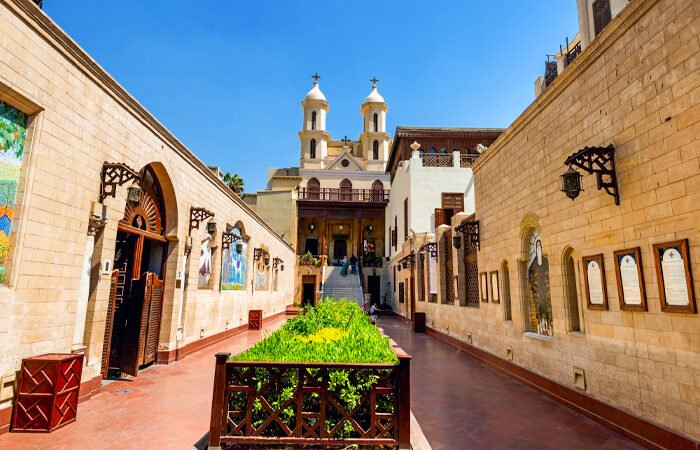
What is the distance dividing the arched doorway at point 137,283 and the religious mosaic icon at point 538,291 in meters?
7.03

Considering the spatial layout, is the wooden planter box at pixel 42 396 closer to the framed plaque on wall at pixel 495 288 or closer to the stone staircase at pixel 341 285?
the framed plaque on wall at pixel 495 288

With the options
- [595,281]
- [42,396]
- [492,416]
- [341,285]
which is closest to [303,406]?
[492,416]

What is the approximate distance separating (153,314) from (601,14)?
13.6 m

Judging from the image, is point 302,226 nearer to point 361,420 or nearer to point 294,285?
point 294,285

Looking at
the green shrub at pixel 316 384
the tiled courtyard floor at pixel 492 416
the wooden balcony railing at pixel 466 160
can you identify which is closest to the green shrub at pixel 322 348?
the green shrub at pixel 316 384

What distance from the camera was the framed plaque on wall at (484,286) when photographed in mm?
8954

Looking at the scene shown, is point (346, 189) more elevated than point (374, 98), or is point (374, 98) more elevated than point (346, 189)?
point (374, 98)

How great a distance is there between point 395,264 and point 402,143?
299 inches

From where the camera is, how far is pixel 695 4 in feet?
12.1

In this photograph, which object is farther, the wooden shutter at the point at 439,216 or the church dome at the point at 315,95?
the church dome at the point at 315,95

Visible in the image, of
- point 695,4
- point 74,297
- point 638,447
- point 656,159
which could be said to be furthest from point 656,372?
point 74,297

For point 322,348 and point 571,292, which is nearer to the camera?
point 322,348

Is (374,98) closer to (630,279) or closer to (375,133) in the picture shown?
(375,133)

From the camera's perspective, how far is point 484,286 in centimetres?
911
